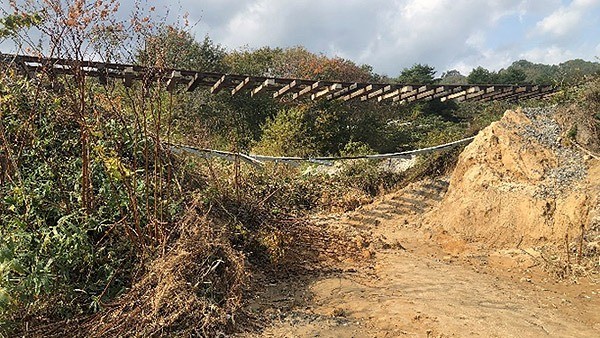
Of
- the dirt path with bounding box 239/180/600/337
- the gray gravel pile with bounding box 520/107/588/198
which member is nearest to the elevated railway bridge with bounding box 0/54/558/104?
the gray gravel pile with bounding box 520/107/588/198

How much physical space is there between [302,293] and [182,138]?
239 centimetres

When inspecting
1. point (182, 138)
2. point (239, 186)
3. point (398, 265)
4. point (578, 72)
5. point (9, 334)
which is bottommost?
point (398, 265)

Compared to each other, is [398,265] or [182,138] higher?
[182,138]

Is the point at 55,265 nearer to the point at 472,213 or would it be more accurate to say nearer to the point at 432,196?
the point at 472,213

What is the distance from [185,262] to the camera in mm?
4043

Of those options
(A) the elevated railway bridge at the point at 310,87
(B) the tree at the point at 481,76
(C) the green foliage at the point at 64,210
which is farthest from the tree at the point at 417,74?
(C) the green foliage at the point at 64,210

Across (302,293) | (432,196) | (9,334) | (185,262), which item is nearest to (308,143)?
(432,196)

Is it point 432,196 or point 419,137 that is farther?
point 419,137

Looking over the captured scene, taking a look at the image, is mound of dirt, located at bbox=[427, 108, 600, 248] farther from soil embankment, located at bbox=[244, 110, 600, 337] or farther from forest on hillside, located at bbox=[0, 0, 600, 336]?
forest on hillside, located at bbox=[0, 0, 600, 336]

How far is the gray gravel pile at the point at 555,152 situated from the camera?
21.7 feet

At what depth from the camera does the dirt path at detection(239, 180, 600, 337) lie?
405 centimetres

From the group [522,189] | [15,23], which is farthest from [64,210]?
[522,189]

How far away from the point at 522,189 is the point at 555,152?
28.7 inches

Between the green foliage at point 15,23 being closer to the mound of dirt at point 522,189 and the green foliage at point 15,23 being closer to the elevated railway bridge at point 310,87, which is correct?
the elevated railway bridge at point 310,87
